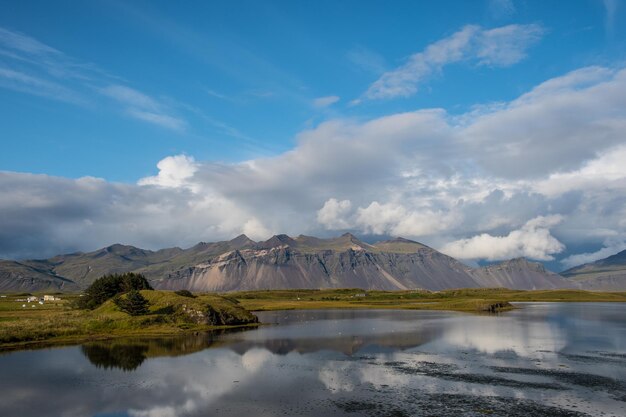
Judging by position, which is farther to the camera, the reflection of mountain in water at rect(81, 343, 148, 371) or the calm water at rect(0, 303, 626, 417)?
the reflection of mountain in water at rect(81, 343, 148, 371)

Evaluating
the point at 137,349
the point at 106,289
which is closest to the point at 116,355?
the point at 137,349

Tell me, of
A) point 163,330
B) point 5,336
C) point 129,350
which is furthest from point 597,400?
point 5,336

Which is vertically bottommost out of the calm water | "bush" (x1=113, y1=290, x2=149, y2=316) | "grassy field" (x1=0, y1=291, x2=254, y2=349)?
the calm water

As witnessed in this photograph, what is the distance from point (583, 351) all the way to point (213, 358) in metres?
61.1

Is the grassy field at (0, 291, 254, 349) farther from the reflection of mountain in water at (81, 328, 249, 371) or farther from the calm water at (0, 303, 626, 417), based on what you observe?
the calm water at (0, 303, 626, 417)

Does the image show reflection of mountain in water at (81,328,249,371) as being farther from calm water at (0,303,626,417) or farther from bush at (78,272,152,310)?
bush at (78,272,152,310)

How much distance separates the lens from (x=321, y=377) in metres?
60.2

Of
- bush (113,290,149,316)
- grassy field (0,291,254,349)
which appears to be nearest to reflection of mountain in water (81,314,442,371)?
grassy field (0,291,254,349)

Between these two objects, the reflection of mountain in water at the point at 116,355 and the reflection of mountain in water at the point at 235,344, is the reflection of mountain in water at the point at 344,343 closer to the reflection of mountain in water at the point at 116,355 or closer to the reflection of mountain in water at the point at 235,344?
the reflection of mountain in water at the point at 235,344

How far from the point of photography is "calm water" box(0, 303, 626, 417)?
46.5 m

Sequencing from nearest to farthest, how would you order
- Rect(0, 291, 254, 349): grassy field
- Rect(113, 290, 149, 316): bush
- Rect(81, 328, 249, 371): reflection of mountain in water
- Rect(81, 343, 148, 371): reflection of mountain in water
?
Rect(81, 343, 148, 371): reflection of mountain in water < Rect(81, 328, 249, 371): reflection of mountain in water < Rect(0, 291, 254, 349): grassy field < Rect(113, 290, 149, 316): bush

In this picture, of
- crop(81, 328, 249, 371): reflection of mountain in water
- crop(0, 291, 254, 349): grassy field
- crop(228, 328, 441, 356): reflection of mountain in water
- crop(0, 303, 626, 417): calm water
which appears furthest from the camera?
crop(0, 291, 254, 349): grassy field

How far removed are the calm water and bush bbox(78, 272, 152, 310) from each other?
53.9m

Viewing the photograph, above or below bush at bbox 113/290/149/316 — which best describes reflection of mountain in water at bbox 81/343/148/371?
below
